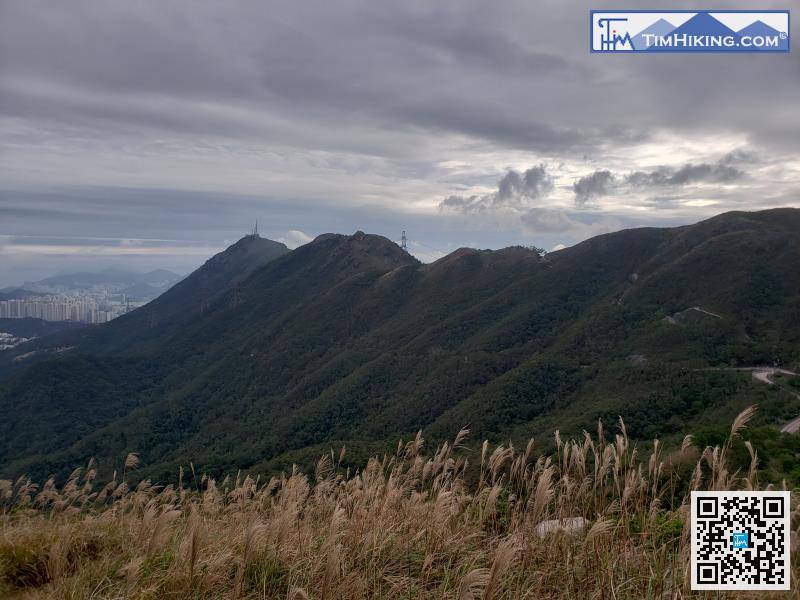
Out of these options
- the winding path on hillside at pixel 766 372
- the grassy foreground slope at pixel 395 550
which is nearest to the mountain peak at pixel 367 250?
the winding path on hillside at pixel 766 372

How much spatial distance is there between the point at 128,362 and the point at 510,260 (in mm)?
98061

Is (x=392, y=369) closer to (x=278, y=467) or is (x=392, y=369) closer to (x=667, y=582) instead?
(x=278, y=467)

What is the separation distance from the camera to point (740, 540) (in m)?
3.67

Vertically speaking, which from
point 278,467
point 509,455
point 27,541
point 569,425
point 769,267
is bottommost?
point 278,467

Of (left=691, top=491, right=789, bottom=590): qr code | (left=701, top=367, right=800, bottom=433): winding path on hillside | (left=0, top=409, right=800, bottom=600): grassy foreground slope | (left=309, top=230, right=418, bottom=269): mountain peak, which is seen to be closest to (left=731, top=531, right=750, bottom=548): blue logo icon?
(left=691, top=491, right=789, bottom=590): qr code

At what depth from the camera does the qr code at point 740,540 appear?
347 cm

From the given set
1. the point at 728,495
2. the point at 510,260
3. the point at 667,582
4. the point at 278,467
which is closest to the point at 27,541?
the point at 667,582

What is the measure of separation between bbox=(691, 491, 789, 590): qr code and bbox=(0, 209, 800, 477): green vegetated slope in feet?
93.1

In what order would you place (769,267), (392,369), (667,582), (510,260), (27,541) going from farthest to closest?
(510,260)
(392,369)
(769,267)
(27,541)
(667,582)

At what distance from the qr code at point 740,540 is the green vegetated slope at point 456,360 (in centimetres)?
2839

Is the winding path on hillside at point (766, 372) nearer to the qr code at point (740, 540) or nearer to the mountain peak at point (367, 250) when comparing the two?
the qr code at point (740, 540)

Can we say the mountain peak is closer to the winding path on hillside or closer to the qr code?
the winding path on hillside

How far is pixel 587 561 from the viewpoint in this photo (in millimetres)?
3777

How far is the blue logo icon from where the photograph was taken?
12.0ft
